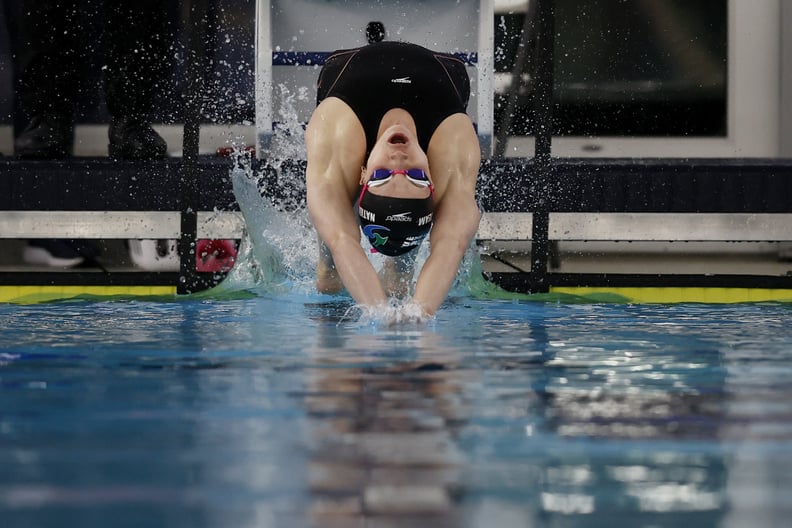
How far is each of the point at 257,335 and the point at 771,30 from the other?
14.0 ft

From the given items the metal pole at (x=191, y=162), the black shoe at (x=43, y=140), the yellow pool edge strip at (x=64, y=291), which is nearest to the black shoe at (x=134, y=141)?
the black shoe at (x=43, y=140)

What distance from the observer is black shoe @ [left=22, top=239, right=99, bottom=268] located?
18.1 ft

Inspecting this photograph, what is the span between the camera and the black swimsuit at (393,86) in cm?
333

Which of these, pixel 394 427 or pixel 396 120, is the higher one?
pixel 396 120

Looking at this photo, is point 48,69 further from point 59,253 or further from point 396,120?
point 396,120

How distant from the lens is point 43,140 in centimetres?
482

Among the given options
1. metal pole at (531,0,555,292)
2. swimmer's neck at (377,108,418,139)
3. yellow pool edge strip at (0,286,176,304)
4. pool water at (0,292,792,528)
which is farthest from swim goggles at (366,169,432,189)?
yellow pool edge strip at (0,286,176,304)

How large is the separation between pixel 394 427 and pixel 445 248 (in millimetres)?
1629

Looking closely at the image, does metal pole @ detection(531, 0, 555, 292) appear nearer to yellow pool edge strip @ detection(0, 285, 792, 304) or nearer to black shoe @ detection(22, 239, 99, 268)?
yellow pool edge strip @ detection(0, 285, 792, 304)

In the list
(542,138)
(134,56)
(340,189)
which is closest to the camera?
(340,189)

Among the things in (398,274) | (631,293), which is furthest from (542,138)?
(398,274)

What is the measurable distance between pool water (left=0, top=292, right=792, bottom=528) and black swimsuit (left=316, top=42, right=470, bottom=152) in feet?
2.86

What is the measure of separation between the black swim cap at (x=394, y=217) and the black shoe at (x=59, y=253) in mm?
2892

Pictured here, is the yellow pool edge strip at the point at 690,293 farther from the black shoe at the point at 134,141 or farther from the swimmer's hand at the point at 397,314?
the black shoe at the point at 134,141
